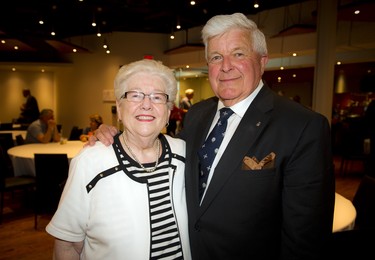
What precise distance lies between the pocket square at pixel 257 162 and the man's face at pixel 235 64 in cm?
39

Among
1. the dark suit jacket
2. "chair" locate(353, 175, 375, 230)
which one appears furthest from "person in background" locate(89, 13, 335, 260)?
"chair" locate(353, 175, 375, 230)

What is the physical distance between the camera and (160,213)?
1562 mm

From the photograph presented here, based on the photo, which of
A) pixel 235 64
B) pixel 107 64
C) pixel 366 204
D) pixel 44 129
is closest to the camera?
pixel 235 64

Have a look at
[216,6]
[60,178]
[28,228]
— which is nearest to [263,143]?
[60,178]

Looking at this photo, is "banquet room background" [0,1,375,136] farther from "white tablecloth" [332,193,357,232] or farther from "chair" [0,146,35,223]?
"white tablecloth" [332,193,357,232]

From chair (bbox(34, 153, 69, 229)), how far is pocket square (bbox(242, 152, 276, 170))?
341 centimetres

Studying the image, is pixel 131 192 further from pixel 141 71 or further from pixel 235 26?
pixel 235 26

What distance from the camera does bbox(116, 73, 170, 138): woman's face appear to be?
160cm

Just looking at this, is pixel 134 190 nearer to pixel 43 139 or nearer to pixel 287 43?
pixel 43 139

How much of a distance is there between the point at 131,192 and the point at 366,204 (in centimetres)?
224

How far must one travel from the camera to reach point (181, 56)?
11008 mm

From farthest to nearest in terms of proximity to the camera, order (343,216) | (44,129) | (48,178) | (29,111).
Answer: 1. (29,111)
2. (44,129)
3. (48,178)
4. (343,216)

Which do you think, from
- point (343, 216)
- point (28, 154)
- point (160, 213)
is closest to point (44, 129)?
point (28, 154)

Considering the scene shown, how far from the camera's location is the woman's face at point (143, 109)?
1.60 m
